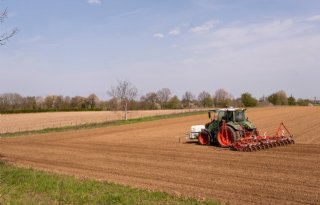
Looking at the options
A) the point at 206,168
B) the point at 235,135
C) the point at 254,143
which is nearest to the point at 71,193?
the point at 206,168

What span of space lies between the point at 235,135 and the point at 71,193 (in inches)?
459

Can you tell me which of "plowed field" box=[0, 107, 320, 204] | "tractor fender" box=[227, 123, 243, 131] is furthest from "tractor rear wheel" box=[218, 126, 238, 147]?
"plowed field" box=[0, 107, 320, 204]

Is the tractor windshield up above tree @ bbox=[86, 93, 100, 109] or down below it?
below

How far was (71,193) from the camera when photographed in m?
10.9

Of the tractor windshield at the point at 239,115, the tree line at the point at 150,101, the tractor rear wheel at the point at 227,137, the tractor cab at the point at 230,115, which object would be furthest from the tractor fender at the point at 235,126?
the tree line at the point at 150,101

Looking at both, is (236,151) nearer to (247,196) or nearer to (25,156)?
(247,196)

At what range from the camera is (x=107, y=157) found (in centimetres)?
1981

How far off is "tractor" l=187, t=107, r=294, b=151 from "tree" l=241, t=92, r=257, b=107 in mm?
84505

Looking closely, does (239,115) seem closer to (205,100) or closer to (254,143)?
(254,143)

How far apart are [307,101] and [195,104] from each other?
1281 inches

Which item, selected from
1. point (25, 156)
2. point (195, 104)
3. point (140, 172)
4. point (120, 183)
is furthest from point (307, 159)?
point (195, 104)

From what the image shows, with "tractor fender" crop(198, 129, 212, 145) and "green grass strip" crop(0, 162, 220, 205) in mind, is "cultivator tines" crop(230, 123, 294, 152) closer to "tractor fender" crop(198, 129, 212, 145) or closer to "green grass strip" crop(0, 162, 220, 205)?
"tractor fender" crop(198, 129, 212, 145)

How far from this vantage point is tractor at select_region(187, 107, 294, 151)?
20.0m

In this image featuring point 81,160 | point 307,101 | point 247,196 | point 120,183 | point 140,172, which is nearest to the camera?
point 247,196
